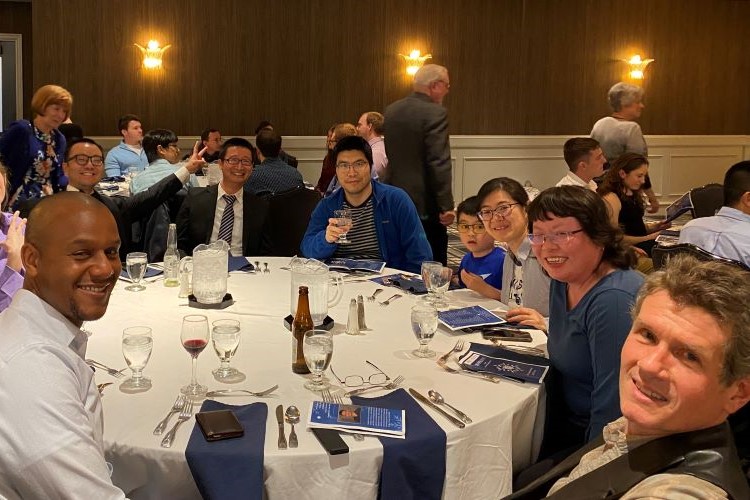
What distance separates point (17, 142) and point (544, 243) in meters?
4.59

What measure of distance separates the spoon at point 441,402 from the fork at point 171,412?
2.18 feet

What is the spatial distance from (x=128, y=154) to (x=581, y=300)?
673cm

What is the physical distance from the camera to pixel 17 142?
219 inches

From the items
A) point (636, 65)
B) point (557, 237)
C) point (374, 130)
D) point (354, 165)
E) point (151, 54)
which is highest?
point (636, 65)

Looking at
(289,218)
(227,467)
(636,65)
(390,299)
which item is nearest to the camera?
(227,467)

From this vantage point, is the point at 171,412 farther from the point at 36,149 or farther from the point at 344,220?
the point at 36,149

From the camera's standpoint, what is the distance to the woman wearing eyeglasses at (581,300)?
2.10m

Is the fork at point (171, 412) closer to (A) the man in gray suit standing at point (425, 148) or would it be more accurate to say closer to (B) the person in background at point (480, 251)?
(B) the person in background at point (480, 251)

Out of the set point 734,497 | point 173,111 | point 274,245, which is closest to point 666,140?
point 173,111

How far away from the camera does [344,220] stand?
12.2ft

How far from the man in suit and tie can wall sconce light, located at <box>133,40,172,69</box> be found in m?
5.32

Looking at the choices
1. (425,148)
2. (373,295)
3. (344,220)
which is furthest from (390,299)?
(425,148)

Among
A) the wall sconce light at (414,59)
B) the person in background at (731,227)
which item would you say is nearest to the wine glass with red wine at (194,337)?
the person in background at (731,227)

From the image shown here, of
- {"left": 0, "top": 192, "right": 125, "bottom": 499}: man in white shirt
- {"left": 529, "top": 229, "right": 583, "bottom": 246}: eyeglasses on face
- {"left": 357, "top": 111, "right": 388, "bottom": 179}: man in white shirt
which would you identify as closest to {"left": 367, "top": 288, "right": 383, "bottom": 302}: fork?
{"left": 529, "top": 229, "right": 583, "bottom": 246}: eyeglasses on face
